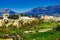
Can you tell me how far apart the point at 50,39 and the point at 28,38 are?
4.53 metres

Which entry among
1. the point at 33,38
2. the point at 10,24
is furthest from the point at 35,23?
the point at 33,38

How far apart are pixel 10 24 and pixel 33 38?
2169 cm

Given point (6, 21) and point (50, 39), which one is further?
point (6, 21)

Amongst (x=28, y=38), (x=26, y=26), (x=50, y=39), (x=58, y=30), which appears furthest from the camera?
(x=26, y=26)

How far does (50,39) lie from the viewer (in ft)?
135

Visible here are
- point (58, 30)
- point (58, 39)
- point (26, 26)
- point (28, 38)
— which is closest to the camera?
point (58, 39)

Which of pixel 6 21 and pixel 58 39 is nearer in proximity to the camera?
pixel 58 39

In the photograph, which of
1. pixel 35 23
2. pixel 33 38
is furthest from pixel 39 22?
pixel 33 38

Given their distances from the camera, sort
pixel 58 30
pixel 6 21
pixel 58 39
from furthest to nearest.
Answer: pixel 6 21
pixel 58 30
pixel 58 39

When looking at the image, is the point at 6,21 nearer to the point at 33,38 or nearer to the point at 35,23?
the point at 35,23

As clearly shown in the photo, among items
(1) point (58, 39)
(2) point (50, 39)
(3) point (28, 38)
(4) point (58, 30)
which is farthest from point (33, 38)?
(4) point (58, 30)

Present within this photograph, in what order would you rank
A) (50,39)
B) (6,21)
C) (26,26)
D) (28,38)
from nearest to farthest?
(50,39) < (28,38) < (26,26) < (6,21)

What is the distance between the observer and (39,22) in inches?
2667

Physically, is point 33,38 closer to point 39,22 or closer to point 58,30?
point 58,30
